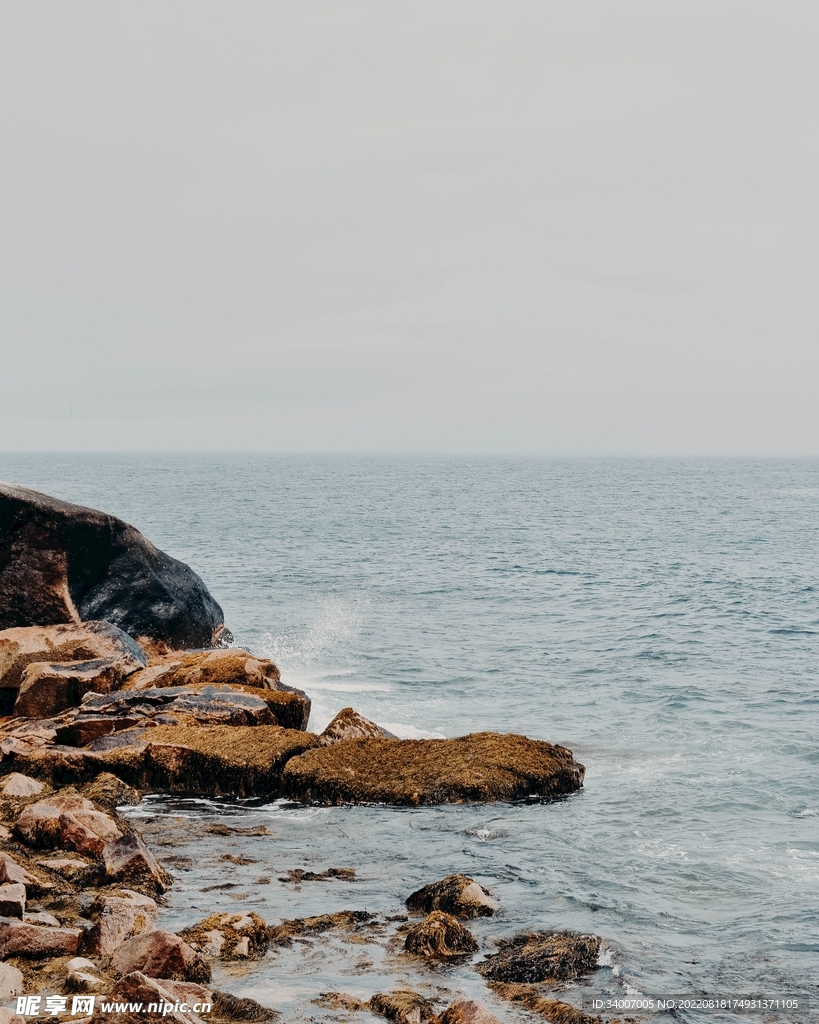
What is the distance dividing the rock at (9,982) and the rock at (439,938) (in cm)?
410

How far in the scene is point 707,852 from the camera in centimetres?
1550

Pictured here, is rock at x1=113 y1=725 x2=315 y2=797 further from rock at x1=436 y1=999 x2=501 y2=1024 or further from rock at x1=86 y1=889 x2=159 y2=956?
rock at x1=436 y1=999 x2=501 y2=1024

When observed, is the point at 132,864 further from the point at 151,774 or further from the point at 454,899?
the point at 151,774

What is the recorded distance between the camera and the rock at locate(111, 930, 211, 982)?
9305 mm

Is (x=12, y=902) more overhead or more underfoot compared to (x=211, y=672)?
more underfoot

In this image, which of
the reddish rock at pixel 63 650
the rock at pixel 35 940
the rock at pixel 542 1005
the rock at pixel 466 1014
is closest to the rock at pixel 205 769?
the reddish rock at pixel 63 650

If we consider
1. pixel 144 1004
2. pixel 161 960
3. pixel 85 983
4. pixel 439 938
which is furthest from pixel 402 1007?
pixel 85 983

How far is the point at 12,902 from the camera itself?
1039 centimetres

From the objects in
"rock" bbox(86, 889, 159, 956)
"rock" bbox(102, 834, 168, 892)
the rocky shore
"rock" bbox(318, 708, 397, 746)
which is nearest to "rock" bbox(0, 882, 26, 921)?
the rocky shore

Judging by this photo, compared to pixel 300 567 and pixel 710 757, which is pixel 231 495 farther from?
pixel 710 757

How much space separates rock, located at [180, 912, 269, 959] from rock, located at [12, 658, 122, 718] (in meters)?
10.1

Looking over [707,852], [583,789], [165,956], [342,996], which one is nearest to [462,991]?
[342,996]

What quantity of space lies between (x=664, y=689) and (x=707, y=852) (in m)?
11.8

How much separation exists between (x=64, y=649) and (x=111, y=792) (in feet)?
19.7
